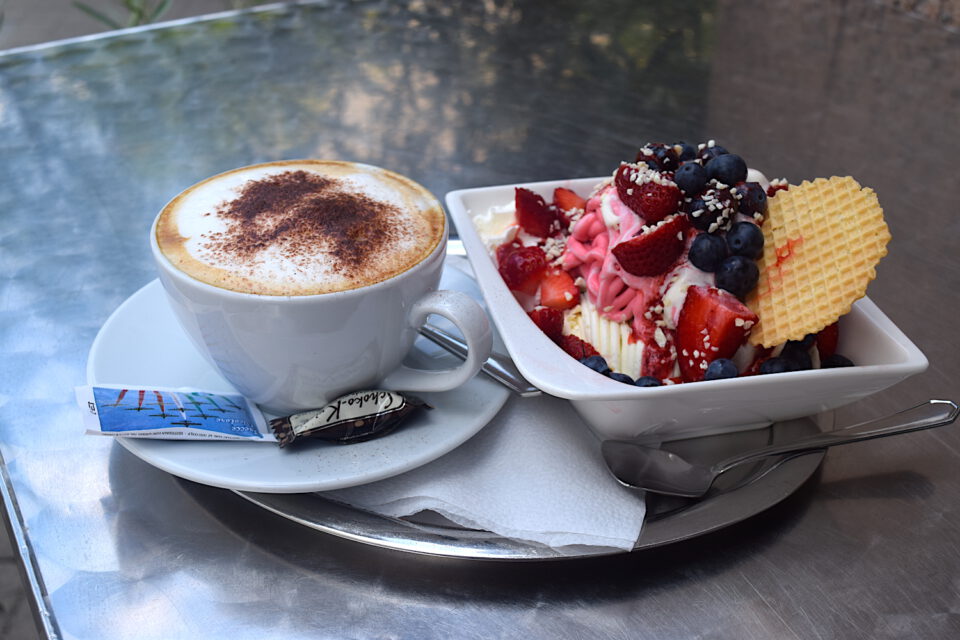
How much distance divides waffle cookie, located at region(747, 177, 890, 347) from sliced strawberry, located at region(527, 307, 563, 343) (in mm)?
210

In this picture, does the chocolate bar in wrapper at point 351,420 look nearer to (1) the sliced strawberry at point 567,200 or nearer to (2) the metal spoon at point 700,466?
(2) the metal spoon at point 700,466

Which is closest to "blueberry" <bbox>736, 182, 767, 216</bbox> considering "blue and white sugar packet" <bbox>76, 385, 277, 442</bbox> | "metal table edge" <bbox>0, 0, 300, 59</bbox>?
"blue and white sugar packet" <bbox>76, 385, 277, 442</bbox>

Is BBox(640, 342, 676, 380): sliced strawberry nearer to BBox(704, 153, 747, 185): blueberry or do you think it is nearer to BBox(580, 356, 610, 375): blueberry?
BBox(580, 356, 610, 375): blueberry

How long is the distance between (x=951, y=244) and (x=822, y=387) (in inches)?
27.1

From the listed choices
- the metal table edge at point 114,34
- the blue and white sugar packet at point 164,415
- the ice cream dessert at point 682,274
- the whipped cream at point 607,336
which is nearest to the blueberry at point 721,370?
the ice cream dessert at point 682,274

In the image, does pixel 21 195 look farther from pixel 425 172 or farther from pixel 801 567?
pixel 801 567

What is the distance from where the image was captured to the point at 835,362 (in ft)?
2.90

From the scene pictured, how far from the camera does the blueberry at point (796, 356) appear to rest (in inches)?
34.6

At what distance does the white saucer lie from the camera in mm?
741

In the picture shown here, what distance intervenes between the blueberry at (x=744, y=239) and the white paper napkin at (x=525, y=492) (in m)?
0.27

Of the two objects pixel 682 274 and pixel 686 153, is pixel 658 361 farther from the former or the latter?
pixel 686 153

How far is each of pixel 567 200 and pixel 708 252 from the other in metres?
0.26

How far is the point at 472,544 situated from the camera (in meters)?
0.73

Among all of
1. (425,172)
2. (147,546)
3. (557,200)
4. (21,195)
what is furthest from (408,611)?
(21,195)
